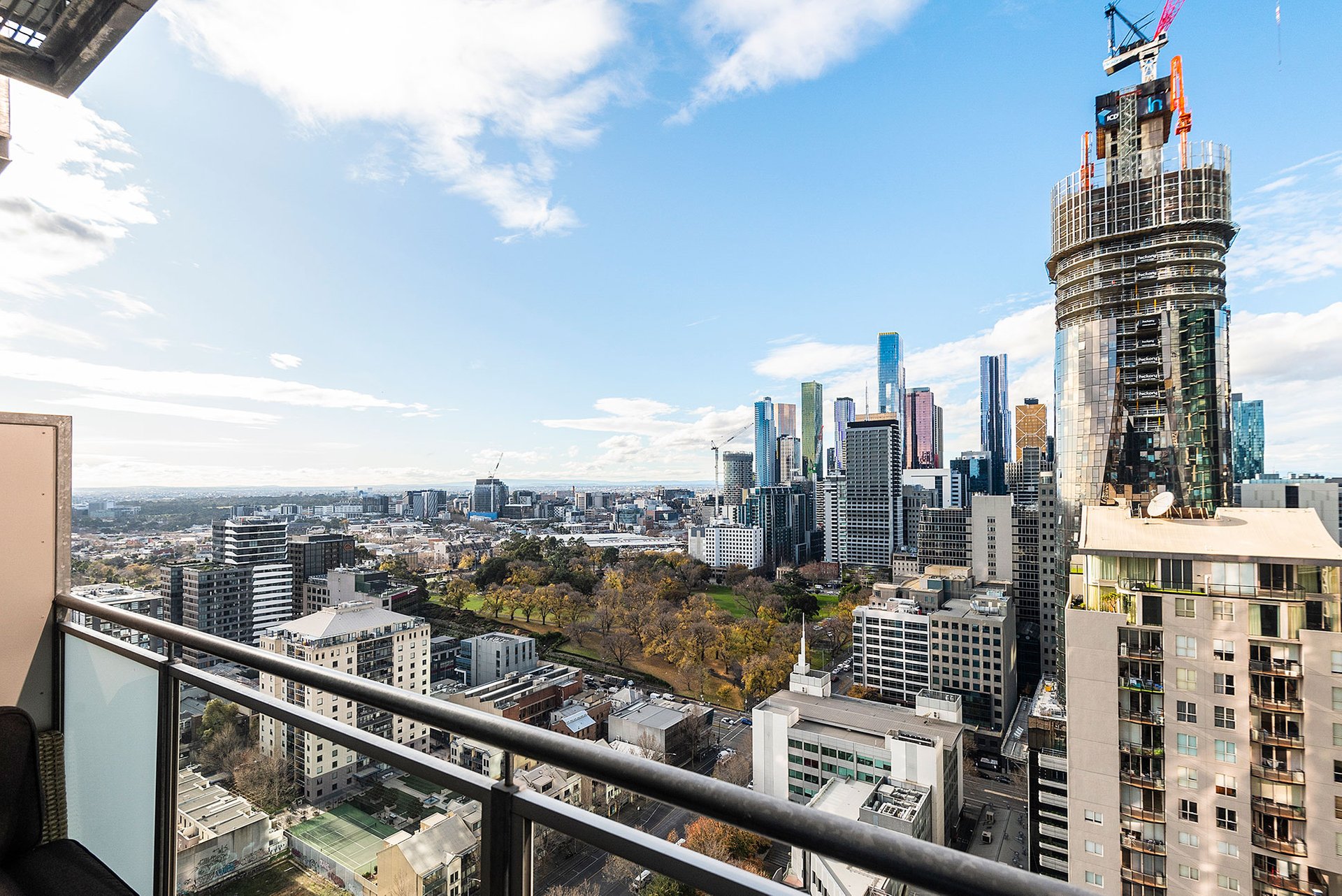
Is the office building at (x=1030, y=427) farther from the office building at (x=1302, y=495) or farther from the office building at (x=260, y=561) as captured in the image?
the office building at (x=260, y=561)

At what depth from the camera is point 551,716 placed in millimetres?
9719

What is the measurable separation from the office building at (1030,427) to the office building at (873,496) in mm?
6158

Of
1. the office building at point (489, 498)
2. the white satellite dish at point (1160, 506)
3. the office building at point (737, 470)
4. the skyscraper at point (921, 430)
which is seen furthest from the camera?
the office building at point (737, 470)

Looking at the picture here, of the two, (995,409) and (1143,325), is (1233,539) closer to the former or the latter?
(1143,325)

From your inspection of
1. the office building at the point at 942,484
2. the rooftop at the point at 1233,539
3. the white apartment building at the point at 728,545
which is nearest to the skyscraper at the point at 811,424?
the office building at the point at 942,484

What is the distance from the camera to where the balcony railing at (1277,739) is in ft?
12.6

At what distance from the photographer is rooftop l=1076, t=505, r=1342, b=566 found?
410cm

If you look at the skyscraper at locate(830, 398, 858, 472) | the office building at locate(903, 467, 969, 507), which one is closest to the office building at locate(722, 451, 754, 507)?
the skyscraper at locate(830, 398, 858, 472)

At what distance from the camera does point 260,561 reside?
14.4m

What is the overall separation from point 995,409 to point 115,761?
136ft

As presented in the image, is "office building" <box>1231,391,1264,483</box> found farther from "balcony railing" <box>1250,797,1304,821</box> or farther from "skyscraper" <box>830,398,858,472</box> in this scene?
"skyscraper" <box>830,398,858,472</box>

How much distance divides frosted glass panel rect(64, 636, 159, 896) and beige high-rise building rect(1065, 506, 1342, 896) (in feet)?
17.9

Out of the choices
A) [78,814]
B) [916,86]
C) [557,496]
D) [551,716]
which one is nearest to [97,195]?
[551,716]

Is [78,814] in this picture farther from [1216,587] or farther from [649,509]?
[649,509]
